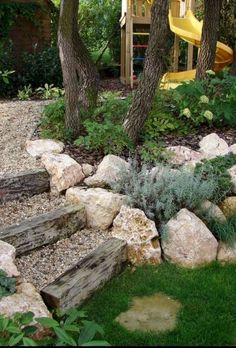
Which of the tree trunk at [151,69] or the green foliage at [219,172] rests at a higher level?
the tree trunk at [151,69]

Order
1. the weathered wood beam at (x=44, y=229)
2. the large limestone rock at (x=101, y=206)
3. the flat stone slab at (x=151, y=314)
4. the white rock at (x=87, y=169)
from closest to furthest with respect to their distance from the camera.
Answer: the flat stone slab at (x=151, y=314) < the weathered wood beam at (x=44, y=229) < the large limestone rock at (x=101, y=206) < the white rock at (x=87, y=169)

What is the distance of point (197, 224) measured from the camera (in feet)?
12.0

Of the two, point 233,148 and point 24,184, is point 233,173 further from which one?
point 24,184

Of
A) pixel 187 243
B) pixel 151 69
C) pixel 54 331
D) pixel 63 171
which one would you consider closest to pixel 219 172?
pixel 187 243

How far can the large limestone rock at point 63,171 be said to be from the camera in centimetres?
410

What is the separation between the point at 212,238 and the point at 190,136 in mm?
1793

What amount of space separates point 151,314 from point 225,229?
3.78ft

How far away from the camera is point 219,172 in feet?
13.7

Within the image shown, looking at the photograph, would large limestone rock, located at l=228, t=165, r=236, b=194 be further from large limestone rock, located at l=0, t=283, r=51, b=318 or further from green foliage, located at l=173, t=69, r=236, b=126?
large limestone rock, located at l=0, t=283, r=51, b=318

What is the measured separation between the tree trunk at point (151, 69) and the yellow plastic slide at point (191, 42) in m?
3.58

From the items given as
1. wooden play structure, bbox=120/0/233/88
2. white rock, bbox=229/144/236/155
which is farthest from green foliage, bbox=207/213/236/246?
wooden play structure, bbox=120/0/233/88

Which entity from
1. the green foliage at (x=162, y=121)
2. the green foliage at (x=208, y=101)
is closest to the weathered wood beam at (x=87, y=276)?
the green foliage at (x=162, y=121)

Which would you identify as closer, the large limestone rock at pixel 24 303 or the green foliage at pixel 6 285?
the large limestone rock at pixel 24 303

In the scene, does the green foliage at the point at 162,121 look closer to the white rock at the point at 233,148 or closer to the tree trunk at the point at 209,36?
the white rock at the point at 233,148
